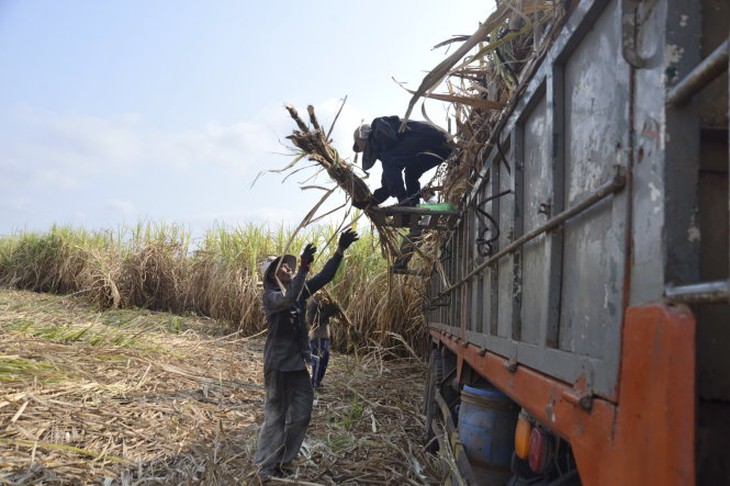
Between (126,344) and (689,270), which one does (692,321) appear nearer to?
(689,270)

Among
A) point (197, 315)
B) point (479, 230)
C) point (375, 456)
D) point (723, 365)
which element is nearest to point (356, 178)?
point (479, 230)

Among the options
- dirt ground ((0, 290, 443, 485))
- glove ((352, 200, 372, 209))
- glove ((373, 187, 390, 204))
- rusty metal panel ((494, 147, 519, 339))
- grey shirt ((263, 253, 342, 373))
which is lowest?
dirt ground ((0, 290, 443, 485))

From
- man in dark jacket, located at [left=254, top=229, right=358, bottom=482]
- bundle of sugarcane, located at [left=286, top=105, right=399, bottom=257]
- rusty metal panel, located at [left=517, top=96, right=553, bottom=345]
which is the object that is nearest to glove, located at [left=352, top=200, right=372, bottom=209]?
bundle of sugarcane, located at [left=286, top=105, right=399, bottom=257]

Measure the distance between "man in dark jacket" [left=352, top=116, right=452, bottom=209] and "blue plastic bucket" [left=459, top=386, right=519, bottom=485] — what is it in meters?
2.86

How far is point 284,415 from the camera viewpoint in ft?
15.6

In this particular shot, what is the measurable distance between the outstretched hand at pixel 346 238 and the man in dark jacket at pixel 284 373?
16cm

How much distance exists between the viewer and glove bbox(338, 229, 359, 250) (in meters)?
5.14

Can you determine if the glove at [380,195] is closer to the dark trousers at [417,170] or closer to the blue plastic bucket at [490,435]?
the dark trousers at [417,170]

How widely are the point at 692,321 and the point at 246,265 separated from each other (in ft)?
35.5

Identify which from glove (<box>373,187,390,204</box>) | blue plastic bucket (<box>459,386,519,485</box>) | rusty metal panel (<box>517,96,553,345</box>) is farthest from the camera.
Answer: glove (<box>373,187,390,204</box>)

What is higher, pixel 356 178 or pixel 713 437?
pixel 356 178

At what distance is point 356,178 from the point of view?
5227 mm

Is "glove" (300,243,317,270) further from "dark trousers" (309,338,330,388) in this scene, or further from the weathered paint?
the weathered paint

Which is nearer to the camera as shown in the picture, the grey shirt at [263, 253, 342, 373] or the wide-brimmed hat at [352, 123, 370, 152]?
the grey shirt at [263, 253, 342, 373]
